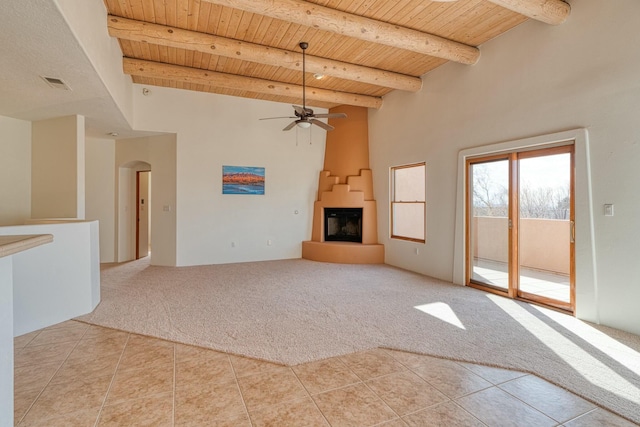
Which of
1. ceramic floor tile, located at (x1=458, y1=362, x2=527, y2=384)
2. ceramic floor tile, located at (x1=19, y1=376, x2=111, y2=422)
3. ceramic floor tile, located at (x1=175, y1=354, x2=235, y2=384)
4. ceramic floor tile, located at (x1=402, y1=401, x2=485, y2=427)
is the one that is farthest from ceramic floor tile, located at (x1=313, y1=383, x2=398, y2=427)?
ceramic floor tile, located at (x1=19, y1=376, x2=111, y2=422)

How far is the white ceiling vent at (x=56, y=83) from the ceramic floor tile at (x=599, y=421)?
5187 millimetres

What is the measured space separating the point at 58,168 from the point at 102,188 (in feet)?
7.14

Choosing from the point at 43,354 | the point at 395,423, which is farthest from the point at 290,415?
the point at 43,354

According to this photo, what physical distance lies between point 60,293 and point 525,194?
5.66 meters

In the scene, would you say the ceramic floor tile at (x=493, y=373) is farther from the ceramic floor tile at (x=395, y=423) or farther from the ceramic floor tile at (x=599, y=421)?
the ceramic floor tile at (x=395, y=423)

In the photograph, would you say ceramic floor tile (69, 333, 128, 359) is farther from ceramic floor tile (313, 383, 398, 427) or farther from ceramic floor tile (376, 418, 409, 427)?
ceramic floor tile (376, 418, 409, 427)

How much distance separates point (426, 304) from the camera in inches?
156

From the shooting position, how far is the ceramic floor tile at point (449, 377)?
2172 mm

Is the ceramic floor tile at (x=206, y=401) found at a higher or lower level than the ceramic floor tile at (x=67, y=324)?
lower

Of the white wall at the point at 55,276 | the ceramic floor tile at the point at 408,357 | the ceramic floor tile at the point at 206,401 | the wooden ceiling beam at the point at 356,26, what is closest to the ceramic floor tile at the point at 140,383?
the ceramic floor tile at the point at 206,401

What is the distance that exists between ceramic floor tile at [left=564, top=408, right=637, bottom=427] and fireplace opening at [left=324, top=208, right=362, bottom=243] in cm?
520

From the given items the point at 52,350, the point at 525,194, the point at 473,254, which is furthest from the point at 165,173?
the point at 525,194

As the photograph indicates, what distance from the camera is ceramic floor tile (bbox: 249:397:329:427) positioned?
1.82m

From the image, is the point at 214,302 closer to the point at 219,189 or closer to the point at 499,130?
the point at 219,189
